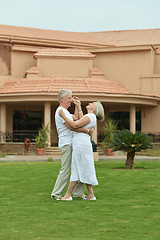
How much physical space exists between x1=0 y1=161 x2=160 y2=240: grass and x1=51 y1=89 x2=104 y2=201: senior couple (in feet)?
1.16

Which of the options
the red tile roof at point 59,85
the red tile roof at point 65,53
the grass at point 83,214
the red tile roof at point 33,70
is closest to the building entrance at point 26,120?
the red tile roof at point 59,85

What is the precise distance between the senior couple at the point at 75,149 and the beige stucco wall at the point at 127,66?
998 inches

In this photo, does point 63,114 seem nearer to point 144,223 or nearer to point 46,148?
point 144,223

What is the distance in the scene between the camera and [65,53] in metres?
32.3

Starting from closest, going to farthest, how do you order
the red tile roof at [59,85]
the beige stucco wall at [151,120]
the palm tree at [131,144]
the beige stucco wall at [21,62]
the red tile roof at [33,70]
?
the palm tree at [131,144], the red tile roof at [59,85], the red tile roof at [33,70], the beige stucco wall at [151,120], the beige stucco wall at [21,62]

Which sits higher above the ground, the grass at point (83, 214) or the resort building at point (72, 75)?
the resort building at point (72, 75)

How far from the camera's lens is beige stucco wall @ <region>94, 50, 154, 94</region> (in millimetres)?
33469

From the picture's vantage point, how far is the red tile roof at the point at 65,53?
31.9 metres

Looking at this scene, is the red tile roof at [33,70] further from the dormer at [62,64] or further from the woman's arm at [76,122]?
the woman's arm at [76,122]

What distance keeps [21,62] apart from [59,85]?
601cm

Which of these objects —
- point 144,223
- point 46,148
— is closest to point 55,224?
point 144,223

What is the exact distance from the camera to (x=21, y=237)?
5.41 metres

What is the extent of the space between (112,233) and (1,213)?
2.14 metres

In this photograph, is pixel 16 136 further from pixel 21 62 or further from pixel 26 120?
pixel 21 62
